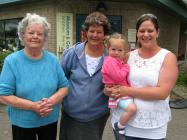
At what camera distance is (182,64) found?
14.9m

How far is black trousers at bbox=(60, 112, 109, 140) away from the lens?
3414 millimetres

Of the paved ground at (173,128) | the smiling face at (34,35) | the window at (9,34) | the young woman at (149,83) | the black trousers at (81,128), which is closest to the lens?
the young woman at (149,83)

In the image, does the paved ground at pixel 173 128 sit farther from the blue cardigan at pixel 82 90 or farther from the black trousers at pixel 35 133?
the black trousers at pixel 35 133

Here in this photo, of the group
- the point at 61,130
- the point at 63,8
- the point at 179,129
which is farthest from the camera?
the point at 63,8

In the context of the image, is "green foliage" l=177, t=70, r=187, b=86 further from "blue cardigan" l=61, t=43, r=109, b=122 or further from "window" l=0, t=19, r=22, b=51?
"blue cardigan" l=61, t=43, r=109, b=122

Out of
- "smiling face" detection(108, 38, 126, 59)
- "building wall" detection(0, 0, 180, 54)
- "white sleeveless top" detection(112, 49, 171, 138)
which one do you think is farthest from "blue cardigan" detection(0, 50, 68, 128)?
"building wall" detection(0, 0, 180, 54)

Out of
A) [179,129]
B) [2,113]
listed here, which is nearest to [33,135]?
[179,129]

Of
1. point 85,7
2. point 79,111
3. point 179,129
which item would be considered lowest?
point 179,129

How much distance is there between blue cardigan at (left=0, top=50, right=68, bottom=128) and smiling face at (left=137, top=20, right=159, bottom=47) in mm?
820

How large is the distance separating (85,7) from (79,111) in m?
8.23

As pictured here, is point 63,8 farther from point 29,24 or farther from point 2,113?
point 29,24

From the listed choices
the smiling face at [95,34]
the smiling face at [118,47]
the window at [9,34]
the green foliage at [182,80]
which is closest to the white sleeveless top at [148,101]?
the smiling face at [118,47]

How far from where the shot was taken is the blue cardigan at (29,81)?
2.94 m

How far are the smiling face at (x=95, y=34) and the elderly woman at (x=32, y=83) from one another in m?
0.39
